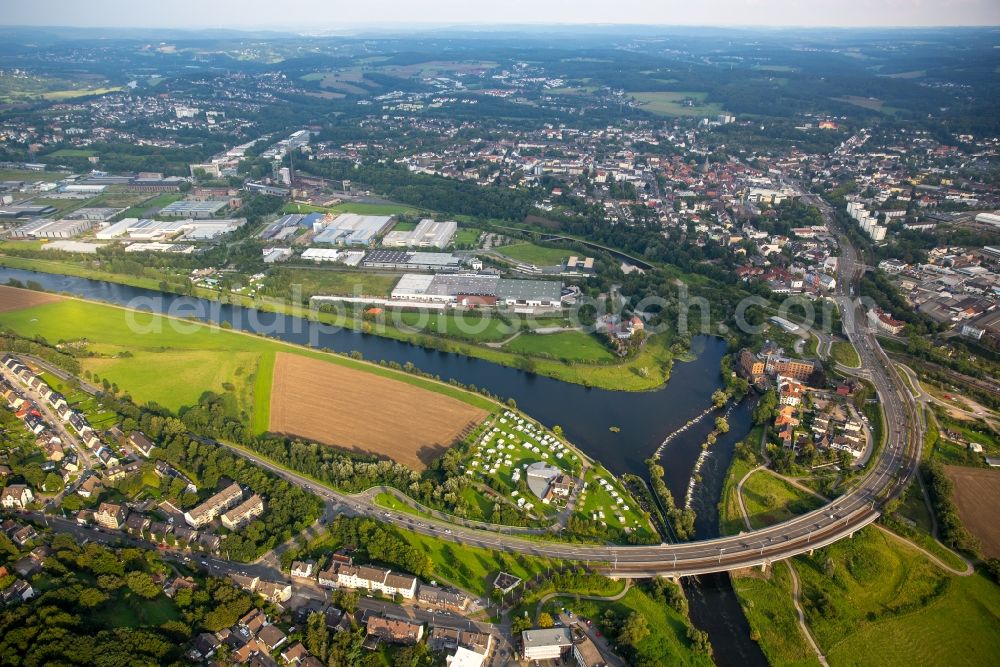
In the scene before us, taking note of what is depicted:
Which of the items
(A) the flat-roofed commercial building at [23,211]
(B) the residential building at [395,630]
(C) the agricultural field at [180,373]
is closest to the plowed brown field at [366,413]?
(C) the agricultural field at [180,373]

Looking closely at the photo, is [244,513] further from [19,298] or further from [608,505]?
[19,298]

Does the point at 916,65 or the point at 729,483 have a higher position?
the point at 916,65

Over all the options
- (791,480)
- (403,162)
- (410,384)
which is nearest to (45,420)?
(410,384)

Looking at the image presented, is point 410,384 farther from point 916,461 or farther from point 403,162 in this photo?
point 403,162

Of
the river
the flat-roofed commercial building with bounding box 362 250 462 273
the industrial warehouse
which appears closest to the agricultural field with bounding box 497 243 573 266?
the flat-roofed commercial building with bounding box 362 250 462 273

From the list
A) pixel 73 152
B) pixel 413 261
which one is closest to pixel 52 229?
pixel 73 152

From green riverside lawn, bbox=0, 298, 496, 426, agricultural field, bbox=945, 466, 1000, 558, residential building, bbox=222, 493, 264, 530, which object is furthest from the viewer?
green riverside lawn, bbox=0, 298, 496, 426

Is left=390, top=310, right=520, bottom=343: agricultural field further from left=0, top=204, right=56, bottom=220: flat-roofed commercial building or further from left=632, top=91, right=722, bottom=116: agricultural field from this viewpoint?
left=632, top=91, right=722, bottom=116: agricultural field
